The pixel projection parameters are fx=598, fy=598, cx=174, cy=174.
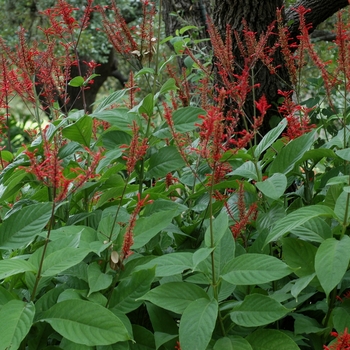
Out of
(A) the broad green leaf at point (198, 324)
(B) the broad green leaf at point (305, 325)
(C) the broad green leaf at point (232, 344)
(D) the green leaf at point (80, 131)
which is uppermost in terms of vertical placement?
(D) the green leaf at point (80, 131)

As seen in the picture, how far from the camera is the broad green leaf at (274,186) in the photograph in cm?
130

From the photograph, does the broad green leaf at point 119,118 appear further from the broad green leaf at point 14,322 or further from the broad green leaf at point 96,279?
the broad green leaf at point 14,322

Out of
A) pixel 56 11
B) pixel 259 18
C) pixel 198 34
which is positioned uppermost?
pixel 56 11

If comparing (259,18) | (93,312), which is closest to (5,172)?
(93,312)

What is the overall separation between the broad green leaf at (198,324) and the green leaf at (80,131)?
65cm

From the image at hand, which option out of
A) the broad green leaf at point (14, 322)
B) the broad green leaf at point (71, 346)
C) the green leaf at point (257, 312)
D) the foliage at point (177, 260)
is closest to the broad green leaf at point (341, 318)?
the foliage at point (177, 260)

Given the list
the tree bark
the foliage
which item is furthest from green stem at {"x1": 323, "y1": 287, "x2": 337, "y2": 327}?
the tree bark

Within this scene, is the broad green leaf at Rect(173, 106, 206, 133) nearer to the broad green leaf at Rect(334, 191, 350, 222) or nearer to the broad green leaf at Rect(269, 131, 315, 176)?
the broad green leaf at Rect(269, 131, 315, 176)

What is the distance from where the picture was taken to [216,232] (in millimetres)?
1186

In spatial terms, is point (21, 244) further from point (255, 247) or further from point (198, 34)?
point (198, 34)

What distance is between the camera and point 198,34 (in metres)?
4.04

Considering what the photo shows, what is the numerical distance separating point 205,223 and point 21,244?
0.46m

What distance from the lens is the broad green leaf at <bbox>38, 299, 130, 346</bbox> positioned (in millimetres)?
1066

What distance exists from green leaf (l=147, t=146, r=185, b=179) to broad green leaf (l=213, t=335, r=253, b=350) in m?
0.51
